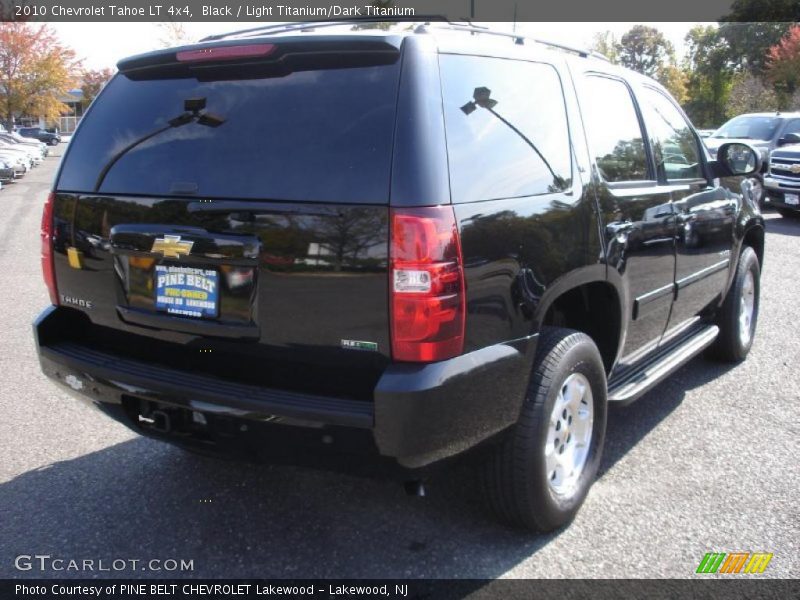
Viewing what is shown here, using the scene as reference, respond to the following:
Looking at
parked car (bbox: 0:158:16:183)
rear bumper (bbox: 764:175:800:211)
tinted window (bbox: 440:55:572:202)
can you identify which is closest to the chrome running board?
tinted window (bbox: 440:55:572:202)

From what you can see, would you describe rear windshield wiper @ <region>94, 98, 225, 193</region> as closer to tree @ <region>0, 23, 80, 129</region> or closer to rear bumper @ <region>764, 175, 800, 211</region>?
rear bumper @ <region>764, 175, 800, 211</region>

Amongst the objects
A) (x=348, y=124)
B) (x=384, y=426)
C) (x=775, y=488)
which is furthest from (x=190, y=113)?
(x=775, y=488)

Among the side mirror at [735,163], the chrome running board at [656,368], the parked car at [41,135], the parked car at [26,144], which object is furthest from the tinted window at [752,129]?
the parked car at [41,135]

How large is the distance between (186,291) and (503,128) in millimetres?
1358

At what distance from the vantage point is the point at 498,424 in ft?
8.98

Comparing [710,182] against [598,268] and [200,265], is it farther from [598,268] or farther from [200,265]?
[200,265]

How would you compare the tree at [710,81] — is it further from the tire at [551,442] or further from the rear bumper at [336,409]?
the rear bumper at [336,409]

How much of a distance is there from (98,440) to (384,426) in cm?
231

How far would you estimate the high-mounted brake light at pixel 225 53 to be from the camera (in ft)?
8.96

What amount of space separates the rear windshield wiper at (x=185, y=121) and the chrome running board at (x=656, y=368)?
7.13 feet

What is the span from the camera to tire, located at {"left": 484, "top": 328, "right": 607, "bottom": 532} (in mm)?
2889

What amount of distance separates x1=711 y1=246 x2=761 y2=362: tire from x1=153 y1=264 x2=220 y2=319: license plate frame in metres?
3.85

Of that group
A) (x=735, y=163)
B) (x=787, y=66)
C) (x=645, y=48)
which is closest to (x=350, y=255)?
(x=735, y=163)

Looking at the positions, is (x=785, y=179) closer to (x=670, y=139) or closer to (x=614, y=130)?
(x=670, y=139)
